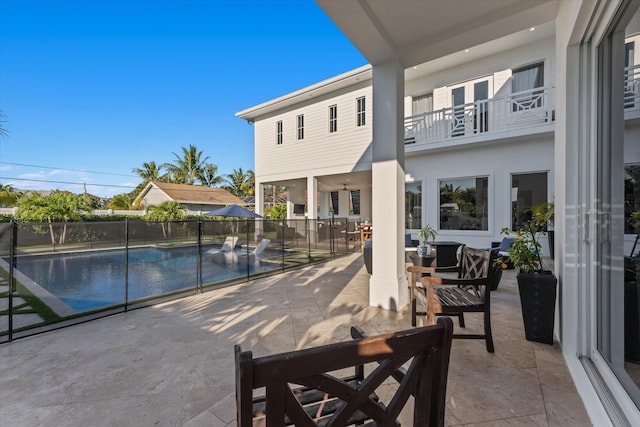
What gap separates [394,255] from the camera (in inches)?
158

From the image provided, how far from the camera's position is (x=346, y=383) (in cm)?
90

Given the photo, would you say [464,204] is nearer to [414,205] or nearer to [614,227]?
[414,205]

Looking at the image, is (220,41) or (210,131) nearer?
(220,41)

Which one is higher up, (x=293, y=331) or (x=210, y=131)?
(x=210, y=131)

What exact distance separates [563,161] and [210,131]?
1411 inches

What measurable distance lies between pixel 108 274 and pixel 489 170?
9.90 meters

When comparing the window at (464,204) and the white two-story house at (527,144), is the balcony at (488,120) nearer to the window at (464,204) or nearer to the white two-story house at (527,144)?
the white two-story house at (527,144)

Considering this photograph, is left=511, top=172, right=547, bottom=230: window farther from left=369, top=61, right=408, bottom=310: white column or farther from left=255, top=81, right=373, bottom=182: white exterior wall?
left=369, top=61, right=408, bottom=310: white column

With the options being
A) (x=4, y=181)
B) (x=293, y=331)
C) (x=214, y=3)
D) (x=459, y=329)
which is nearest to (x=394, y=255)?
(x=459, y=329)

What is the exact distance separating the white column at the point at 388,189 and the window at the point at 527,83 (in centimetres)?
638

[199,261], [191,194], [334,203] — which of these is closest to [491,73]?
[334,203]

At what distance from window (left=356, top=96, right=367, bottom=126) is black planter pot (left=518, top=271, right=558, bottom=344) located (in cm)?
862

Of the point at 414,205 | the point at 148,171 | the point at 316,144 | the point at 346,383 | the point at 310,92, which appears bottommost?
the point at 346,383

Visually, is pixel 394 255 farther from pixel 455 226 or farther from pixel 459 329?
pixel 455 226
